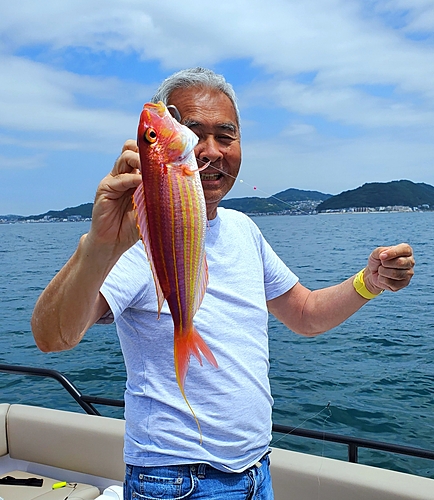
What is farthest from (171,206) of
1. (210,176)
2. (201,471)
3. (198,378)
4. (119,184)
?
(201,471)

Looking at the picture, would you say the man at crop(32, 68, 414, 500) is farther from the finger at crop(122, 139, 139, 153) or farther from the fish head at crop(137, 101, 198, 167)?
the fish head at crop(137, 101, 198, 167)

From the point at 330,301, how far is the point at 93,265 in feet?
4.46

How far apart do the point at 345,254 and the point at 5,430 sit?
3369 cm

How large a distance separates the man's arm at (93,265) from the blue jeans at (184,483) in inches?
20.5

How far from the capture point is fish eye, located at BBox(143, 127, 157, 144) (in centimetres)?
126

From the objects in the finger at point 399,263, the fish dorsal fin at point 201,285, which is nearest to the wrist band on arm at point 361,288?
the finger at point 399,263

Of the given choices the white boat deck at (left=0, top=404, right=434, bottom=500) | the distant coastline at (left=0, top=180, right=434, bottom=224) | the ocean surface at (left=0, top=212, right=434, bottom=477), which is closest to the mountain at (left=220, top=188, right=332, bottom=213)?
the distant coastline at (left=0, top=180, right=434, bottom=224)

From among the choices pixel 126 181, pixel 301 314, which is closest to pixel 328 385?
pixel 301 314

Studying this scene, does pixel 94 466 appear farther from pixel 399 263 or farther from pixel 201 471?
pixel 399 263

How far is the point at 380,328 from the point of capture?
15375mm

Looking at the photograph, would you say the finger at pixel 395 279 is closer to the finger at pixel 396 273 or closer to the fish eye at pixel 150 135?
the finger at pixel 396 273

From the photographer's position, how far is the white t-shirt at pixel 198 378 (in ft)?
6.07

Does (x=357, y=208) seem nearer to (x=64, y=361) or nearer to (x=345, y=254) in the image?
(x=64, y=361)

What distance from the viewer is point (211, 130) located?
78.5 inches
